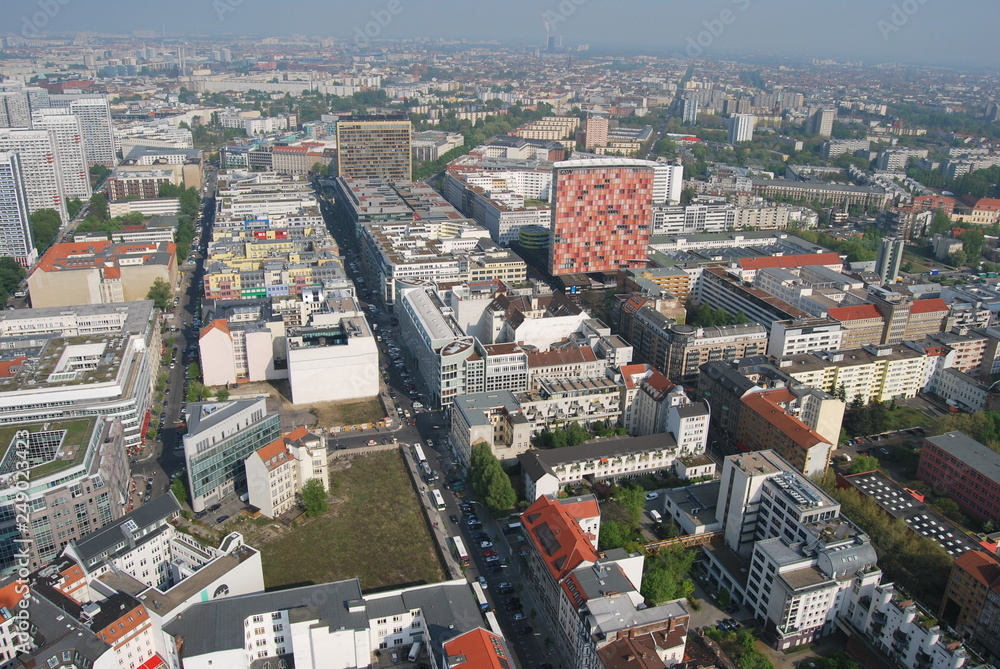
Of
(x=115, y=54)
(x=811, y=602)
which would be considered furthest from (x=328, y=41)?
(x=811, y=602)

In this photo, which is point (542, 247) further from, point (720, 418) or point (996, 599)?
point (996, 599)

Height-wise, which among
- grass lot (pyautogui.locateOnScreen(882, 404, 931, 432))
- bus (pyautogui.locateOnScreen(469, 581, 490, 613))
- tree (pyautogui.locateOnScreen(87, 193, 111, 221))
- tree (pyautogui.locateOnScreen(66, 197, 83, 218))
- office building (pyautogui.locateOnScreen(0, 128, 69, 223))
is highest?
office building (pyautogui.locateOnScreen(0, 128, 69, 223))

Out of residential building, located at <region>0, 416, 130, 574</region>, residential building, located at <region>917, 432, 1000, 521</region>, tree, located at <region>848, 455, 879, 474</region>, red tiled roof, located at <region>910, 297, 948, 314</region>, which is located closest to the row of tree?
residential building, located at <region>0, 416, 130, 574</region>

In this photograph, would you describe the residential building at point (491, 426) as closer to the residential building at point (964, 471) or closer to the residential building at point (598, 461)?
the residential building at point (598, 461)

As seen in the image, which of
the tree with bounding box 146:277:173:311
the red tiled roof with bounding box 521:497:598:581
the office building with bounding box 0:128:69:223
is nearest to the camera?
the red tiled roof with bounding box 521:497:598:581

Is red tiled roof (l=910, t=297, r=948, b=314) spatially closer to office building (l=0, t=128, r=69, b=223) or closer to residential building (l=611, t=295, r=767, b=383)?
residential building (l=611, t=295, r=767, b=383)

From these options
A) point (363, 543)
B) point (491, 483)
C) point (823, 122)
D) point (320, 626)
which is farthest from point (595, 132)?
point (320, 626)

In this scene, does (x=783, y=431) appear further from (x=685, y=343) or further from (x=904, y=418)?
(x=904, y=418)
